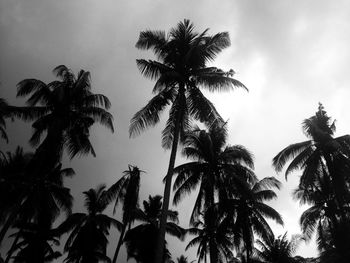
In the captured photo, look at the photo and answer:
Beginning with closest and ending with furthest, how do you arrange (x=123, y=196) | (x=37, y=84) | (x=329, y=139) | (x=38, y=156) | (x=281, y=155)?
1. (x=38, y=156)
2. (x=37, y=84)
3. (x=329, y=139)
4. (x=281, y=155)
5. (x=123, y=196)

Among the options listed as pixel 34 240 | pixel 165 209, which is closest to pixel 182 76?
pixel 165 209

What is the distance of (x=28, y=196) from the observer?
2338cm

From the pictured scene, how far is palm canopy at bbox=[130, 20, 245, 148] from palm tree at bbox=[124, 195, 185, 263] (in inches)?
562

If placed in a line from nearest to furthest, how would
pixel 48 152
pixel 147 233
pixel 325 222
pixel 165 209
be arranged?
1. pixel 165 209
2. pixel 48 152
3. pixel 325 222
4. pixel 147 233

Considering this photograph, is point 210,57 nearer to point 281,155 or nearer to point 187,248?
point 281,155

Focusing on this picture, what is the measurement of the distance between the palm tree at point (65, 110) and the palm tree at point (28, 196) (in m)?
2.20

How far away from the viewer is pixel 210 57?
1911 cm

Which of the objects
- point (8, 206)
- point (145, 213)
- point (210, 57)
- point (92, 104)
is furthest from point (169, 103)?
point (145, 213)

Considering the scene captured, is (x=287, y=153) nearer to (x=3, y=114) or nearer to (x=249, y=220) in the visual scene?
(x=249, y=220)

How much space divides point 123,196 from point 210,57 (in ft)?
43.5

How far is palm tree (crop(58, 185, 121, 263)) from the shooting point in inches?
1273

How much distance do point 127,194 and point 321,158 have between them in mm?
14303

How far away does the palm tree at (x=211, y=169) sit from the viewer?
75.0 ft

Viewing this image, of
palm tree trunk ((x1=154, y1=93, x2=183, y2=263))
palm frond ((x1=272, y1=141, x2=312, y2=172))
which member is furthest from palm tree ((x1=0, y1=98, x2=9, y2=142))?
palm frond ((x1=272, y1=141, x2=312, y2=172))
